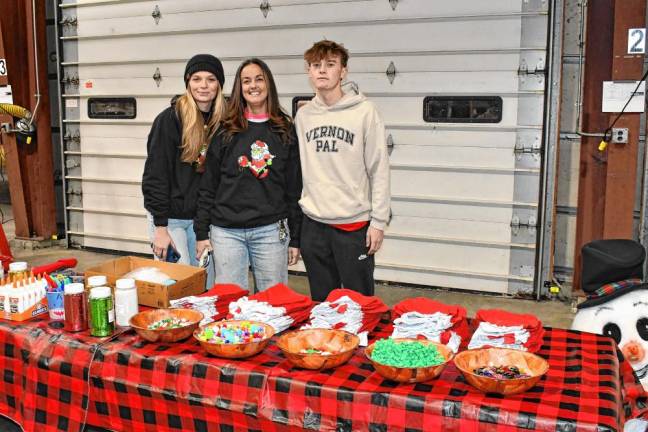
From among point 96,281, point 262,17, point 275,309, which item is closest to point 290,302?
point 275,309

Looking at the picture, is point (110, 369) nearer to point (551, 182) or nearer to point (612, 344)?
point (612, 344)

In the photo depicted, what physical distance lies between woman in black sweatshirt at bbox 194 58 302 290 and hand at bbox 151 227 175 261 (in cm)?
23

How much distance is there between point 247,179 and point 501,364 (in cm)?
157

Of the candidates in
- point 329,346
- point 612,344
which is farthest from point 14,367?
point 612,344

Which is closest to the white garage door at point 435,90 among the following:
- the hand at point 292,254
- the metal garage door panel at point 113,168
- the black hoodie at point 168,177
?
the metal garage door panel at point 113,168

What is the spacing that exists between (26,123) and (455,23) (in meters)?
4.66

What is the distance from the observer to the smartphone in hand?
3.47 metres

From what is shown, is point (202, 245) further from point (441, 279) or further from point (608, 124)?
point (608, 124)

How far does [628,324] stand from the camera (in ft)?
8.26

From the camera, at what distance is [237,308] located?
Answer: 2445mm

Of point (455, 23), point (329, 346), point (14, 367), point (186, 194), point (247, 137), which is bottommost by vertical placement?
point (14, 367)

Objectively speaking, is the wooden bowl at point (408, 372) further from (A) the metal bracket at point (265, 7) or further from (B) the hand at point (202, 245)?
(A) the metal bracket at point (265, 7)

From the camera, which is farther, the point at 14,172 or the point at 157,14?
the point at 14,172

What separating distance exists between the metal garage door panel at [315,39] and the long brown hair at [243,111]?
2.67m
